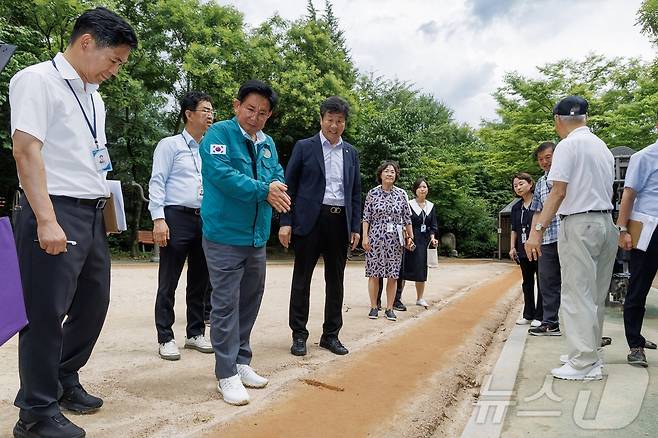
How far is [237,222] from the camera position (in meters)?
3.27

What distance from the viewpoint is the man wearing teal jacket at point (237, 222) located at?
316cm

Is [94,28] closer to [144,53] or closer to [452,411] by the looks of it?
[452,411]

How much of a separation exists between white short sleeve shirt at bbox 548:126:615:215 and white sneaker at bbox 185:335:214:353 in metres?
2.88

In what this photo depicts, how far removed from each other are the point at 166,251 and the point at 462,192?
23494 millimetres

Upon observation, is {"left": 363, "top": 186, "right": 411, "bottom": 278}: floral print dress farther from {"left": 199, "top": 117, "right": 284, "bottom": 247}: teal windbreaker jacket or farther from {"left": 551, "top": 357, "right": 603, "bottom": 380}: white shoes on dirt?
{"left": 199, "top": 117, "right": 284, "bottom": 247}: teal windbreaker jacket

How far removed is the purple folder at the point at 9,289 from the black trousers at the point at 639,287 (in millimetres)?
3911

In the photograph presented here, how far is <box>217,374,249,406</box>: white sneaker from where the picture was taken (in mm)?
3024

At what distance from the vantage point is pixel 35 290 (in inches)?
94.1

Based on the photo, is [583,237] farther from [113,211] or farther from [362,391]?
[113,211]

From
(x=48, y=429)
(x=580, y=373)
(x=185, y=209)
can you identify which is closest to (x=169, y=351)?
(x=185, y=209)

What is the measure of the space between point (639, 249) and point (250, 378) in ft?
9.57

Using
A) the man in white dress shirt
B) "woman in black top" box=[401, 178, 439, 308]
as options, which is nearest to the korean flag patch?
the man in white dress shirt

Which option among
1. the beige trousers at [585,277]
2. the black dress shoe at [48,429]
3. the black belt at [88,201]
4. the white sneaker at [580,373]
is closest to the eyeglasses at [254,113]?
the black belt at [88,201]

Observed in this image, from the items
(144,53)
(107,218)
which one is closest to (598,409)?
(107,218)
